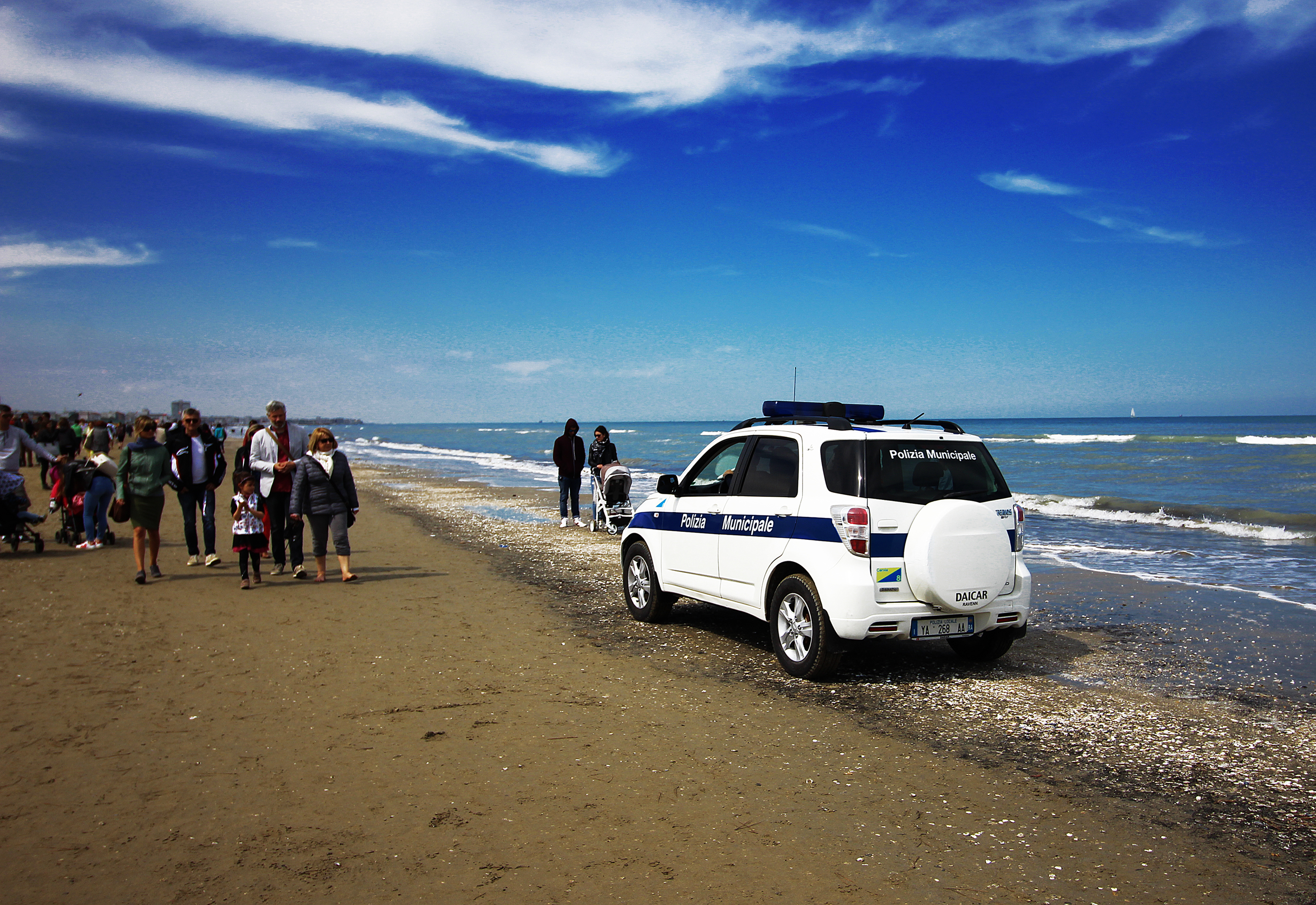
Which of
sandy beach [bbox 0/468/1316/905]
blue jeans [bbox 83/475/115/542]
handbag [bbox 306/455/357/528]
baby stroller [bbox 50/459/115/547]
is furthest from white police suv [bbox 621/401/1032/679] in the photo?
baby stroller [bbox 50/459/115/547]

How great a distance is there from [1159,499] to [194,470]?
2241cm

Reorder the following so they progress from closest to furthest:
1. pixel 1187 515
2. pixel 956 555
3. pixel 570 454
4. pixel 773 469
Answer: pixel 956 555 < pixel 773 469 < pixel 570 454 < pixel 1187 515

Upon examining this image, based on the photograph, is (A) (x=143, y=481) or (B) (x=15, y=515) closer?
(A) (x=143, y=481)

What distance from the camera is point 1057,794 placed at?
4410 mm

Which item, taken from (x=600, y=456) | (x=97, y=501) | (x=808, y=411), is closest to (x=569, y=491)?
(x=600, y=456)

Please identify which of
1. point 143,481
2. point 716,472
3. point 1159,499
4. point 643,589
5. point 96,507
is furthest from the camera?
point 1159,499

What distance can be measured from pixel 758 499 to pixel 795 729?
2.18 metres

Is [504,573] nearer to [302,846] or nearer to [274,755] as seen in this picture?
[274,755]

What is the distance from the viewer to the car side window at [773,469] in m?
6.78

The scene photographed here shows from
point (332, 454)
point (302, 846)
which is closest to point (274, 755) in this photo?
point (302, 846)

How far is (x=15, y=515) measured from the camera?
12594 millimetres

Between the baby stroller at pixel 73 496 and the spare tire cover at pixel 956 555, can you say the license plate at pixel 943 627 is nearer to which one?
the spare tire cover at pixel 956 555

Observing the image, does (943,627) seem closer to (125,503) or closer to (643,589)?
(643,589)

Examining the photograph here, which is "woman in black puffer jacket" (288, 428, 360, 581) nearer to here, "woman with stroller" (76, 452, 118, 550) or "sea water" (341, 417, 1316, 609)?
"sea water" (341, 417, 1316, 609)
